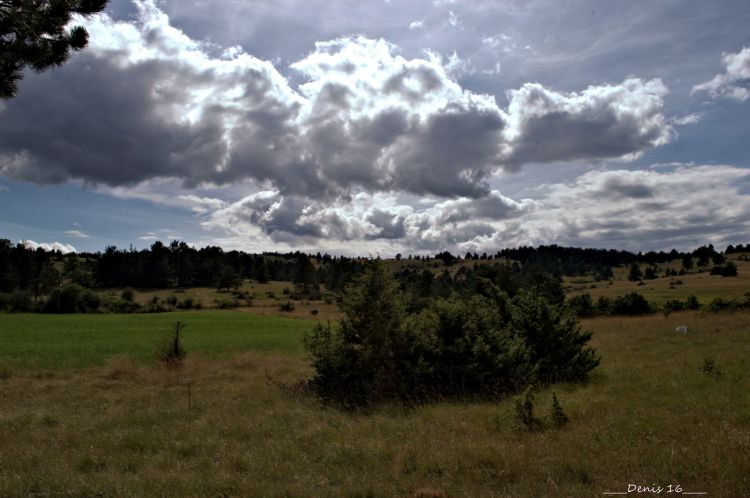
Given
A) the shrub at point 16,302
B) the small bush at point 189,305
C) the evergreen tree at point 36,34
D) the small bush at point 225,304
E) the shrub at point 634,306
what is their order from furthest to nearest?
the small bush at point 225,304 → the small bush at point 189,305 → the shrub at point 16,302 → the shrub at point 634,306 → the evergreen tree at point 36,34

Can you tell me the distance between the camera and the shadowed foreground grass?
6207 millimetres

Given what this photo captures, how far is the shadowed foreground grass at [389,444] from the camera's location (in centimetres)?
621

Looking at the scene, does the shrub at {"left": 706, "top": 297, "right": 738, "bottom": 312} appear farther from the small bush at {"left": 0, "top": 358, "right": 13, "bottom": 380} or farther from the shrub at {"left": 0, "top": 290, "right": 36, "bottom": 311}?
the shrub at {"left": 0, "top": 290, "right": 36, "bottom": 311}

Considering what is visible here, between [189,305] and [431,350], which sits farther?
[189,305]

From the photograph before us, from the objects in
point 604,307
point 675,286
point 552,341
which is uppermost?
point 552,341

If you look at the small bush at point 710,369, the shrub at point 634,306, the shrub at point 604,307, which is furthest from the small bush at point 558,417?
the shrub at point 604,307

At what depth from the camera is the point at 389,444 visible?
809cm

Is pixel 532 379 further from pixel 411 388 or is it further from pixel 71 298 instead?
pixel 71 298

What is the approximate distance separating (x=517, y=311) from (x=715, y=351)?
26.6 feet

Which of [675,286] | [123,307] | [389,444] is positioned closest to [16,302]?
[123,307]

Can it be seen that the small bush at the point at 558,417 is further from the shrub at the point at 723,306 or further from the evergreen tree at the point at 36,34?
the shrub at the point at 723,306

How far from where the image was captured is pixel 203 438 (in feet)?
29.6

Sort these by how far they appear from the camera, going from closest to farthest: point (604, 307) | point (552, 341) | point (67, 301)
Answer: point (552, 341)
point (604, 307)
point (67, 301)

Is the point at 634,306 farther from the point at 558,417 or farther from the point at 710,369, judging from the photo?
the point at 558,417
